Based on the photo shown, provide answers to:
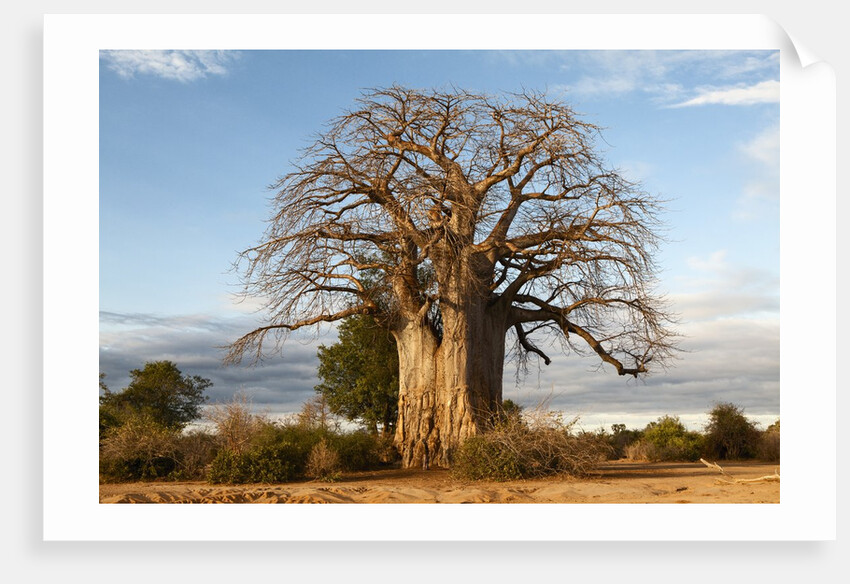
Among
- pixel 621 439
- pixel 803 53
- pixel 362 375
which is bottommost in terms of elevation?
pixel 621 439

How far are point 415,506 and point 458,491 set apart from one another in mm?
2922

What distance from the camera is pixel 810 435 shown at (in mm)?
9742

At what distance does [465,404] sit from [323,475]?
10.1ft

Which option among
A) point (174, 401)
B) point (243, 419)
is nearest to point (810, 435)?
point (243, 419)

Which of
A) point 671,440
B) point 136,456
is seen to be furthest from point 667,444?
point 136,456

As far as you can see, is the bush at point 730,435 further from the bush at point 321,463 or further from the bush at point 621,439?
the bush at point 321,463

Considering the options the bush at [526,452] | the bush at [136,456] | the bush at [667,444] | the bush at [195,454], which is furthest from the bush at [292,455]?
the bush at [667,444]

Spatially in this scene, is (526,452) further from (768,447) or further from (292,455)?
(768,447)

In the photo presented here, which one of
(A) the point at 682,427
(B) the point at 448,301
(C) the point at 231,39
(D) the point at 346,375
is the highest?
(C) the point at 231,39

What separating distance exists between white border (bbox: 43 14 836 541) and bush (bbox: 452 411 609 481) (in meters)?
4.49

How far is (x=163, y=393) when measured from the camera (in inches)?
993

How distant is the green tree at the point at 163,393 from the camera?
24.6 meters

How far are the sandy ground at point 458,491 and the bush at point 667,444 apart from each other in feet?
20.0

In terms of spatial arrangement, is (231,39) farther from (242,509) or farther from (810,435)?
(810,435)
